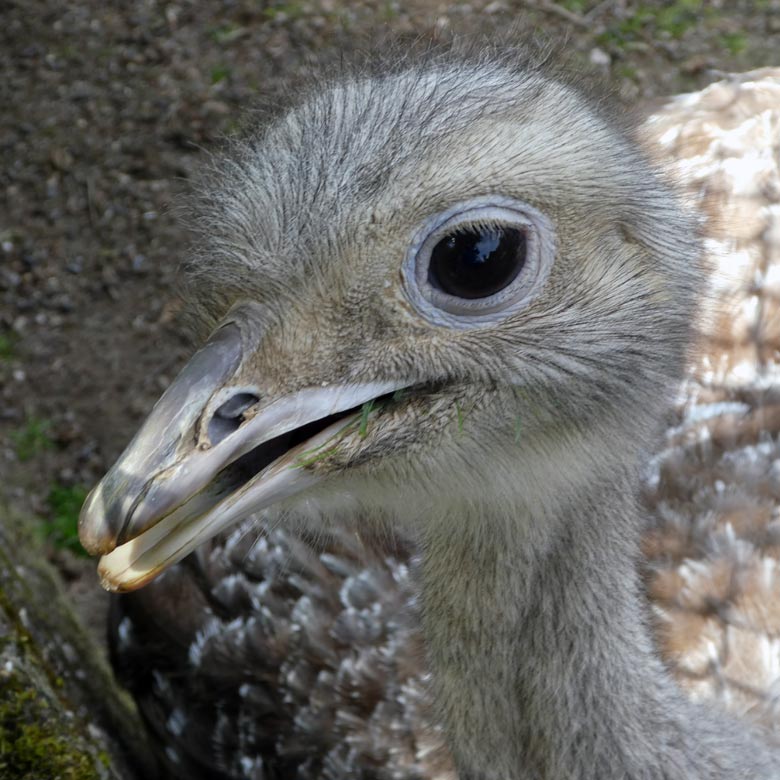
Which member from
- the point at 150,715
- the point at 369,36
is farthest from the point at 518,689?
the point at 150,715

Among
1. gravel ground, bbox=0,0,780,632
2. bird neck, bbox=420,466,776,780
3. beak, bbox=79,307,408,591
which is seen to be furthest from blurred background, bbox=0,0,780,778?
beak, bbox=79,307,408,591

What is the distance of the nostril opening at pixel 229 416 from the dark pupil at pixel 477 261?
331 mm

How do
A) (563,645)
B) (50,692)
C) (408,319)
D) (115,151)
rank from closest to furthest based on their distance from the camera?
(408,319) < (563,645) < (50,692) < (115,151)

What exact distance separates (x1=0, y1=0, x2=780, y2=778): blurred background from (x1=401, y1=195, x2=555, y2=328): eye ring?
2251 millimetres

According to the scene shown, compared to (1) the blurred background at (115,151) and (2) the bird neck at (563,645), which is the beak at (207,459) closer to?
(2) the bird neck at (563,645)

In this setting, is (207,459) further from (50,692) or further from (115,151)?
(115,151)

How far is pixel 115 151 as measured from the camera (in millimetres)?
5496

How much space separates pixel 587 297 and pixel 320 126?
51 centimetres

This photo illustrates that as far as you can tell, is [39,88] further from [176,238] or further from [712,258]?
[712,258]

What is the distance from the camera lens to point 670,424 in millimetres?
3074

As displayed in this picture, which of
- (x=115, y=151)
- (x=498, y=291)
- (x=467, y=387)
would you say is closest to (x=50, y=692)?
(x=467, y=387)

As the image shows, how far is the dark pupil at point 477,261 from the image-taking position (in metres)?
1.80

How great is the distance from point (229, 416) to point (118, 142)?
4.06 m

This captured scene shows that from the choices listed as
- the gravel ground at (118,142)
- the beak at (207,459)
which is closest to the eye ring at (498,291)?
the beak at (207,459)
